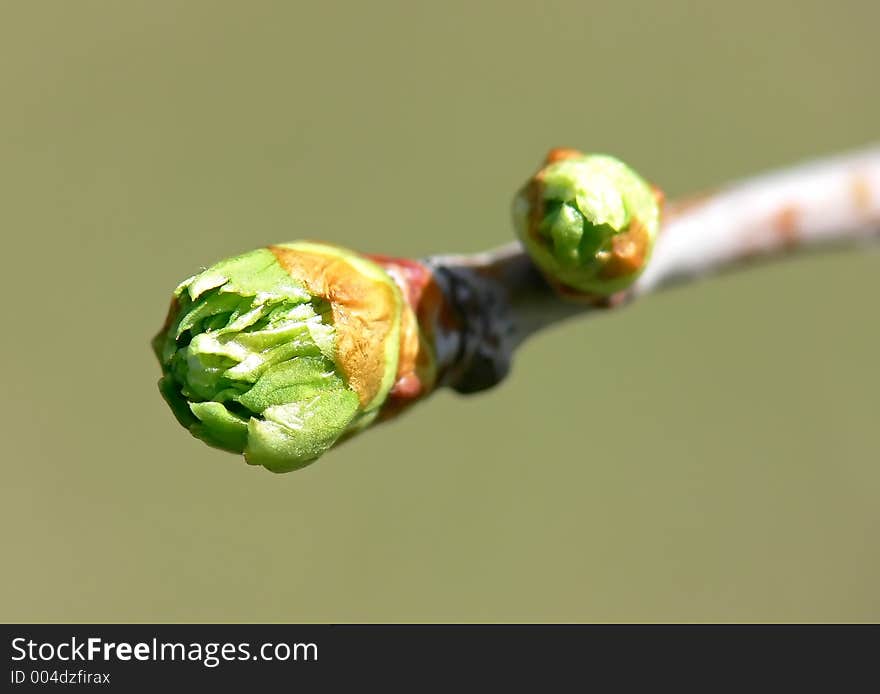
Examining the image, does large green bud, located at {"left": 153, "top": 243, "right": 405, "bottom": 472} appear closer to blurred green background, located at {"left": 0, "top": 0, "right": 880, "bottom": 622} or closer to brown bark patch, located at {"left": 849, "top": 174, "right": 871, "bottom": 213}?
brown bark patch, located at {"left": 849, "top": 174, "right": 871, "bottom": 213}

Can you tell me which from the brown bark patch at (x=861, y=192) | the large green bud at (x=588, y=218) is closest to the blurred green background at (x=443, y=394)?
the brown bark patch at (x=861, y=192)

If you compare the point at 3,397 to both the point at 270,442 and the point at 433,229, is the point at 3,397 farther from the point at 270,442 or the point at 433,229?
the point at 270,442

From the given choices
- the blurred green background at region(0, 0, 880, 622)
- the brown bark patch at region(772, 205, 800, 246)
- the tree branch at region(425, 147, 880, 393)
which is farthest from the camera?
the blurred green background at region(0, 0, 880, 622)

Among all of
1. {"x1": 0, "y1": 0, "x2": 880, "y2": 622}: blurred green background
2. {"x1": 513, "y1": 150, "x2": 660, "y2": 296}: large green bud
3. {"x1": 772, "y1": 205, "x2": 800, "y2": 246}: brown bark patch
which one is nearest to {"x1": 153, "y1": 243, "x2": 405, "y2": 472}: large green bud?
{"x1": 513, "y1": 150, "x2": 660, "y2": 296}: large green bud

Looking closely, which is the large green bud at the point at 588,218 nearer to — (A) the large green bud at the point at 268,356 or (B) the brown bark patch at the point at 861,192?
(A) the large green bud at the point at 268,356

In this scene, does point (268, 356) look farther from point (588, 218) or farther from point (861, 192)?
point (861, 192)
